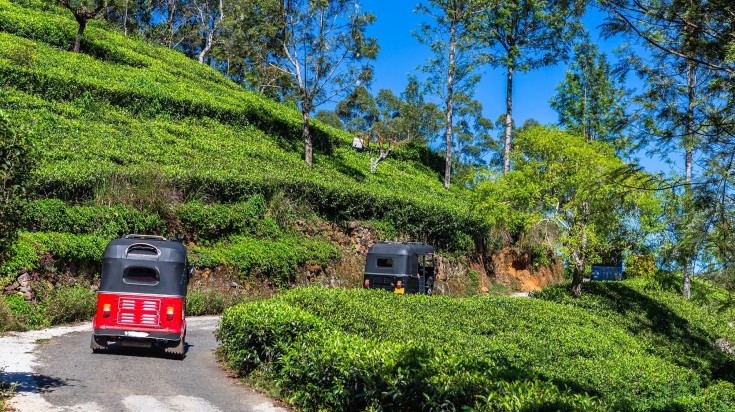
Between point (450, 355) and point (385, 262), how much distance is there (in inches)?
641

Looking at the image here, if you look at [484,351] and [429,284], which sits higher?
[429,284]

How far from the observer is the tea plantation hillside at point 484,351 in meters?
7.66

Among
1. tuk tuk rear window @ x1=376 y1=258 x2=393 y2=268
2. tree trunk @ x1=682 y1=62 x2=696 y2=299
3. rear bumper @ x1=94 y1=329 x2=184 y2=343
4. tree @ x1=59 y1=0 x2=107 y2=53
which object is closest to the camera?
tree trunk @ x1=682 y1=62 x2=696 y2=299

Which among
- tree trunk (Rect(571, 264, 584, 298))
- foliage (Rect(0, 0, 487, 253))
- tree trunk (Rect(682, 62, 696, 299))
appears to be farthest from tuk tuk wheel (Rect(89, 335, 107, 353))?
tree trunk (Rect(571, 264, 584, 298))

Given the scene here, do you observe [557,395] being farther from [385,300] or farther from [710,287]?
[385,300]

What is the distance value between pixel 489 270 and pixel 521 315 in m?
16.3

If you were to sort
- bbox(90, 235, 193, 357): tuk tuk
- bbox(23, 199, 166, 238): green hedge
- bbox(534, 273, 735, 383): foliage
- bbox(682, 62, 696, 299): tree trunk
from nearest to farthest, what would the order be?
bbox(682, 62, 696, 299): tree trunk < bbox(90, 235, 193, 357): tuk tuk < bbox(23, 199, 166, 238): green hedge < bbox(534, 273, 735, 383): foliage

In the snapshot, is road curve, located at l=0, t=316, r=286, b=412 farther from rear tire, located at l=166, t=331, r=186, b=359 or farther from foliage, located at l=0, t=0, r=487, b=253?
foliage, located at l=0, t=0, r=487, b=253

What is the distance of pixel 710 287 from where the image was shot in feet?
48.9

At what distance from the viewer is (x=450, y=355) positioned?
881cm

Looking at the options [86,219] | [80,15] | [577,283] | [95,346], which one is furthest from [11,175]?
[80,15]

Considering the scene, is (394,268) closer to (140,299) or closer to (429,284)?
(429,284)

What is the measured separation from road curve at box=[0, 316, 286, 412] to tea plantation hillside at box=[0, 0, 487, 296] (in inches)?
146

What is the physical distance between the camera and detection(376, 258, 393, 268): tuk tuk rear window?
81.9 ft
